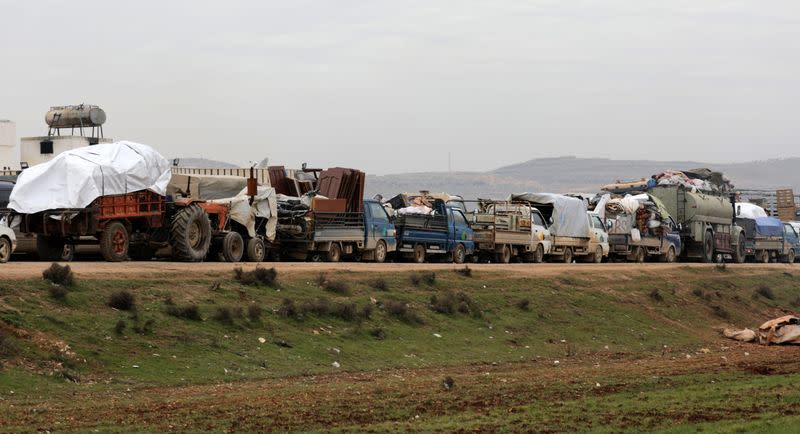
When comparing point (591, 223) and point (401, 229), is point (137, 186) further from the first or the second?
point (591, 223)

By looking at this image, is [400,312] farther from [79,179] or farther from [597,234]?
[597,234]

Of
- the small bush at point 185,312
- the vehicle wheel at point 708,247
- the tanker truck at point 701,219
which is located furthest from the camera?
the vehicle wheel at point 708,247

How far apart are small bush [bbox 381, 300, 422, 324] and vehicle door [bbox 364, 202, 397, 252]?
11.3 metres

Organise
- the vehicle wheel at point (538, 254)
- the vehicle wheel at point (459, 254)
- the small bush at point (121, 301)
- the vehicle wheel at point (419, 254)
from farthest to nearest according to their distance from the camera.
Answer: the vehicle wheel at point (538, 254) < the vehicle wheel at point (459, 254) < the vehicle wheel at point (419, 254) < the small bush at point (121, 301)

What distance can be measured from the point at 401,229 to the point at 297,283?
42.4 feet

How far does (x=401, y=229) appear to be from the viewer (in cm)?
3959

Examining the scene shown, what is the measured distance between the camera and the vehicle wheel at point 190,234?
29828 millimetres

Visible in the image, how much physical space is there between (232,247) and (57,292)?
11.8m

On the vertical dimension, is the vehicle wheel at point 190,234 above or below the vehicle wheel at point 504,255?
above

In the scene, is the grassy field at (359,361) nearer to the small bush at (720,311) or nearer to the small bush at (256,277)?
the small bush at (256,277)

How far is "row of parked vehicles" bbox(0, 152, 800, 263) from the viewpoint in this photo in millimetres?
28766

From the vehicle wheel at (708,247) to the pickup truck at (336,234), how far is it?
77.2 feet

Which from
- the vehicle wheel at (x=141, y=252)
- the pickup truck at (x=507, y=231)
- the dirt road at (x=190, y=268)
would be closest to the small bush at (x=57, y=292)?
the dirt road at (x=190, y=268)

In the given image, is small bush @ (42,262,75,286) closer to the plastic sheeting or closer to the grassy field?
the grassy field
